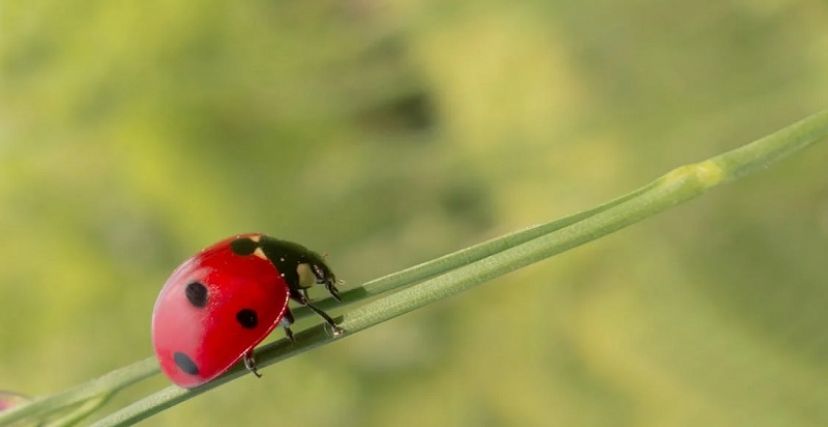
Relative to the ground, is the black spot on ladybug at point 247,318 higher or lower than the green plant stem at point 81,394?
lower

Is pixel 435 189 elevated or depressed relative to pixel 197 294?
depressed

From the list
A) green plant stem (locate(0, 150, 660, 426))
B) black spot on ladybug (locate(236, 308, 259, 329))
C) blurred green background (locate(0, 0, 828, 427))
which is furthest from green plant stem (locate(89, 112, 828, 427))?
blurred green background (locate(0, 0, 828, 427))

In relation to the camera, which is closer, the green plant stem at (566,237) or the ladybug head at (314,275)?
the green plant stem at (566,237)

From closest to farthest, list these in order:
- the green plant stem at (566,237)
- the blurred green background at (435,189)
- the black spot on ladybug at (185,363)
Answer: the green plant stem at (566,237)
the black spot on ladybug at (185,363)
the blurred green background at (435,189)

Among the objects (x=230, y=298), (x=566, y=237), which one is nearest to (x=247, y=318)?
(x=230, y=298)

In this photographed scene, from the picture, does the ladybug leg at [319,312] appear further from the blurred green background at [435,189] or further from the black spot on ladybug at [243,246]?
the blurred green background at [435,189]

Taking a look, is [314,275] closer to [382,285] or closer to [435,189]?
[382,285]

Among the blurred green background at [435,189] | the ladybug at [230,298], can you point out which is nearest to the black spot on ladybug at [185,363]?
the ladybug at [230,298]
